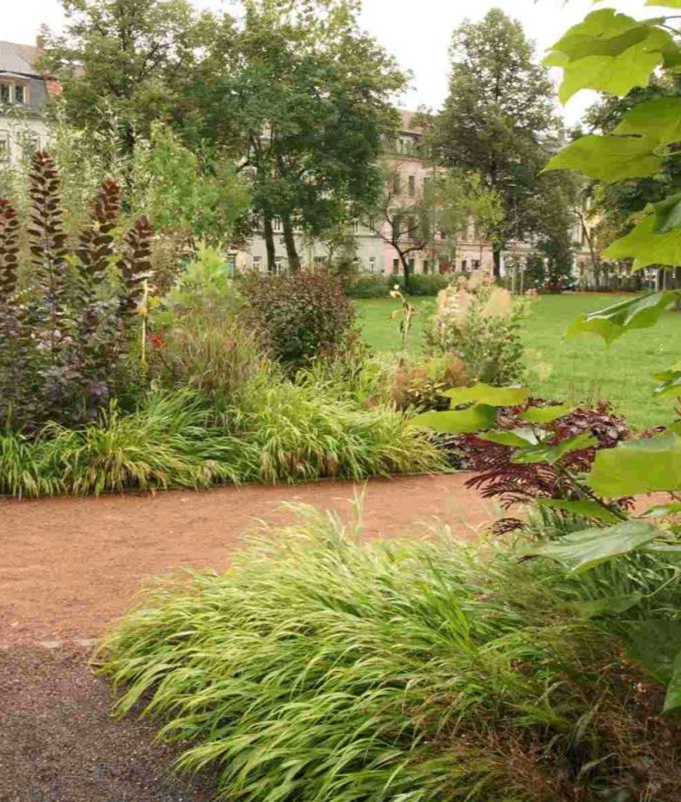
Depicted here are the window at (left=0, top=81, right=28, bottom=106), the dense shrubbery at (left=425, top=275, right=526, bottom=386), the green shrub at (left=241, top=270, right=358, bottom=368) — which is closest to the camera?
the dense shrubbery at (left=425, top=275, right=526, bottom=386)

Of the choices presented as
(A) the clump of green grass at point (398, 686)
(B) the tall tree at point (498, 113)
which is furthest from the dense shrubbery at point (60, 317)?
(B) the tall tree at point (498, 113)

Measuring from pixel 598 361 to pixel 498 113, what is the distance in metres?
42.4

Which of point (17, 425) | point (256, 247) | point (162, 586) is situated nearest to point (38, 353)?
point (17, 425)

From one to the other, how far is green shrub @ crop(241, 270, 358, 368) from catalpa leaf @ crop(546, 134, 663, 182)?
9.00 meters

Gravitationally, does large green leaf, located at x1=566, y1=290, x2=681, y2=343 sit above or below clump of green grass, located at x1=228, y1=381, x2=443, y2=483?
above

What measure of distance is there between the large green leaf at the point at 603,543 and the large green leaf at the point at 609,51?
0.63 m

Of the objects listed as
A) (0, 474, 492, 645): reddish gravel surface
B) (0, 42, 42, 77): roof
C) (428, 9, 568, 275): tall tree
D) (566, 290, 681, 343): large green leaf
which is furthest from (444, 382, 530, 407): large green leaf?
(0, 42, 42, 77): roof

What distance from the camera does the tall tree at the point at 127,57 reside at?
39.7m

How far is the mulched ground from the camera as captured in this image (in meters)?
2.97

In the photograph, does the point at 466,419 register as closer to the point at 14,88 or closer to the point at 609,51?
the point at 609,51

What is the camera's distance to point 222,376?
27.4 feet

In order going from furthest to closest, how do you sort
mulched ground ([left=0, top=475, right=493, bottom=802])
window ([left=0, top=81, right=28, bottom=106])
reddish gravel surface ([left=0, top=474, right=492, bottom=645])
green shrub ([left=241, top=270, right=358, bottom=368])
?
window ([left=0, top=81, right=28, bottom=106]), green shrub ([left=241, top=270, right=358, bottom=368]), reddish gravel surface ([left=0, top=474, right=492, bottom=645]), mulched ground ([left=0, top=475, right=493, bottom=802])

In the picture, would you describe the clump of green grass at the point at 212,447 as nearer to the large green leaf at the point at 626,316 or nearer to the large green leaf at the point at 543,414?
the large green leaf at the point at 543,414

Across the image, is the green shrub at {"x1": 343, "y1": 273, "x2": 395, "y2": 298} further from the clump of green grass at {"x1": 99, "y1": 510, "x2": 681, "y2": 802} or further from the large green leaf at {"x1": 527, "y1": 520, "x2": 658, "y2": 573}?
the large green leaf at {"x1": 527, "y1": 520, "x2": 658, "y2": 573}
